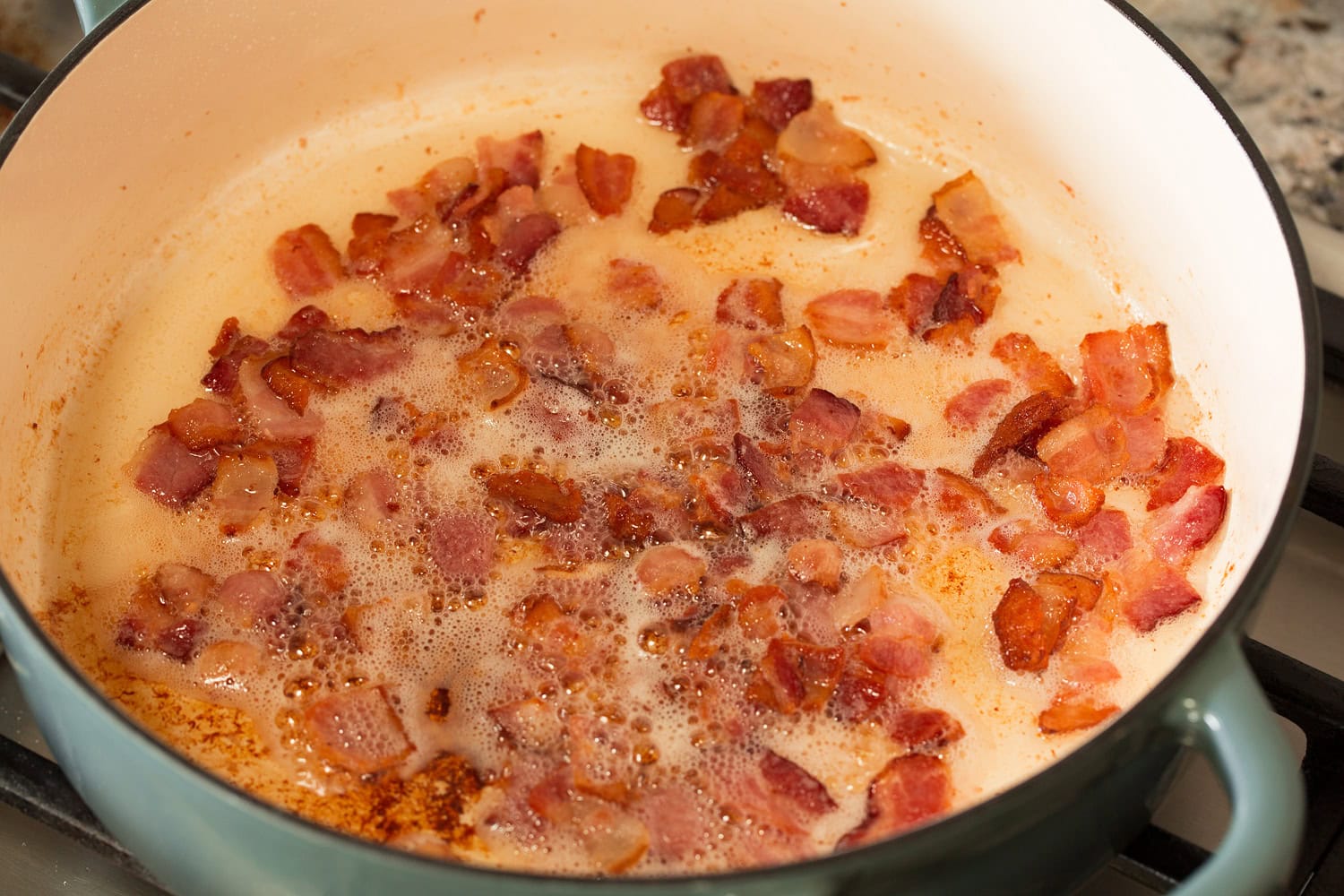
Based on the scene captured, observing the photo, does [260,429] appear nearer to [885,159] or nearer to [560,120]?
[560,120]

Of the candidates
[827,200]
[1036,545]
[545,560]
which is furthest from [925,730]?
[827,200]

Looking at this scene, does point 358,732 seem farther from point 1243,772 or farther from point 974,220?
point 974,220

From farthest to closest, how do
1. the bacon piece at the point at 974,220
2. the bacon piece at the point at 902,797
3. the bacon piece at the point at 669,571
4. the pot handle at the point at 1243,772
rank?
the bacon piece at the point at 974,220, the bacon piece at the point at 669,571, the bacon piece at the point at 902,797, the pot handle at the point at 1243,772

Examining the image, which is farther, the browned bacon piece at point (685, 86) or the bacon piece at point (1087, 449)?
the browned bacon piece at point (685, 86)

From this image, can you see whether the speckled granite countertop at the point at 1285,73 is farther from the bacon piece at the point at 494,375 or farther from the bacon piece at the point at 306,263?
the bacon piece at the point at 306,263

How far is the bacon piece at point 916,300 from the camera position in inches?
42.2

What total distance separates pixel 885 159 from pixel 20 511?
0.75 metres

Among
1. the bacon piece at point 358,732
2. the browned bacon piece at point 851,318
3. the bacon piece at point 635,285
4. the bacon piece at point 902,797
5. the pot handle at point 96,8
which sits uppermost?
the pot handle at point 96,8

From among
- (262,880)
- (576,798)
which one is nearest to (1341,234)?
(576,798)

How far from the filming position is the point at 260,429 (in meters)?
0.99

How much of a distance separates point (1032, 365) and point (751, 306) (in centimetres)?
22

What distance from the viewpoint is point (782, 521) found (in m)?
0.94

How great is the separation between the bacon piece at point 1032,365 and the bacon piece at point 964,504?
4.4 inches

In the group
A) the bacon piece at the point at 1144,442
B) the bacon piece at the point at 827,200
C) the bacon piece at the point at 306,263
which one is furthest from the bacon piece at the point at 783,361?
the bacon piece at the point at 306,263
